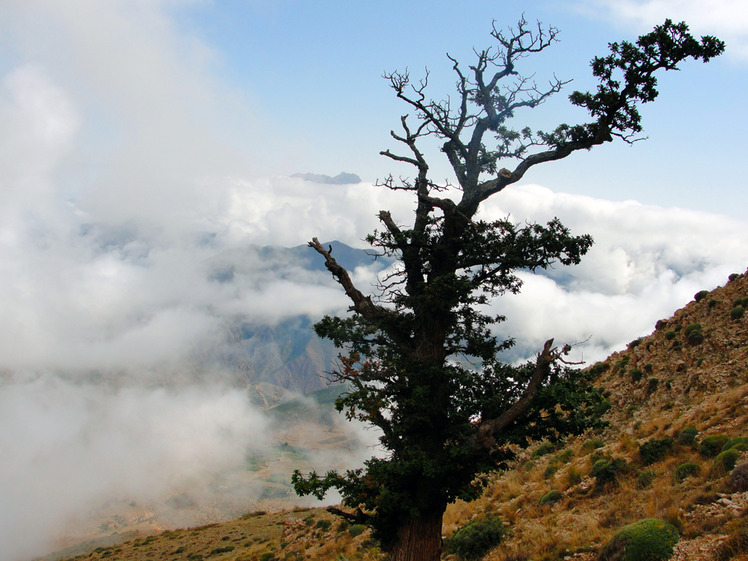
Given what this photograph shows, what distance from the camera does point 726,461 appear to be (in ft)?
53.1

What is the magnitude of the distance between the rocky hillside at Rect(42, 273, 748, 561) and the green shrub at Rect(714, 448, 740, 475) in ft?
0.11

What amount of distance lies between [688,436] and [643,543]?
10.3 meters

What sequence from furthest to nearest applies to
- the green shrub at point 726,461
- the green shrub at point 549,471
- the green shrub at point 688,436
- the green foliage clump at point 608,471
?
the green shrub at point 549,471
the green foliage clump at point 608,471
the green shrub at point 688,436
the green shrub at point 726,461

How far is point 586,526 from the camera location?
660 inches

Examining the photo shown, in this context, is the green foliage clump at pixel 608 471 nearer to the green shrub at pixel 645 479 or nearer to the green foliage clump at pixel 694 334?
the green shrub at pixel 645 479

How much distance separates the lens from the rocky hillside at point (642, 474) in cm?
1462

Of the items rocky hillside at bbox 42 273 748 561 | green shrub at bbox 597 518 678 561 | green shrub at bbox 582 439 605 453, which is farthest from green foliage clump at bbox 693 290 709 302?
green shrub at bbox 597 518 678 561

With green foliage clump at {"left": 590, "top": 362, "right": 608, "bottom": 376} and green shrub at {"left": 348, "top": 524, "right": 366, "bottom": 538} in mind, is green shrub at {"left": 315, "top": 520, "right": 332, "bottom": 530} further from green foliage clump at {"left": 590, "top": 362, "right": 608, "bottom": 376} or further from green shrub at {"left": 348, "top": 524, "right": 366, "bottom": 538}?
green foliage clump at {"left": 590, "top": 362, "right": 608, "bottom": 376}

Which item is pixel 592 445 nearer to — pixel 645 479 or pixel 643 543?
pixel 645 479

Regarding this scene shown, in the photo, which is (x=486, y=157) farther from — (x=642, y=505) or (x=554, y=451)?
(x=554, y=451)

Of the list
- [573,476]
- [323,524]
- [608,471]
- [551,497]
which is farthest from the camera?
[323,524]

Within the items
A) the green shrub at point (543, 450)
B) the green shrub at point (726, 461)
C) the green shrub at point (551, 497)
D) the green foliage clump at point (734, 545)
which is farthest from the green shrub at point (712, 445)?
the green shrub at point (543, 450)

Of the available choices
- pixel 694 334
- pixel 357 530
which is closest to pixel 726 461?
pixel 694 334

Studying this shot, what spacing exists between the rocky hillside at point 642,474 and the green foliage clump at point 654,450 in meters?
0.04
